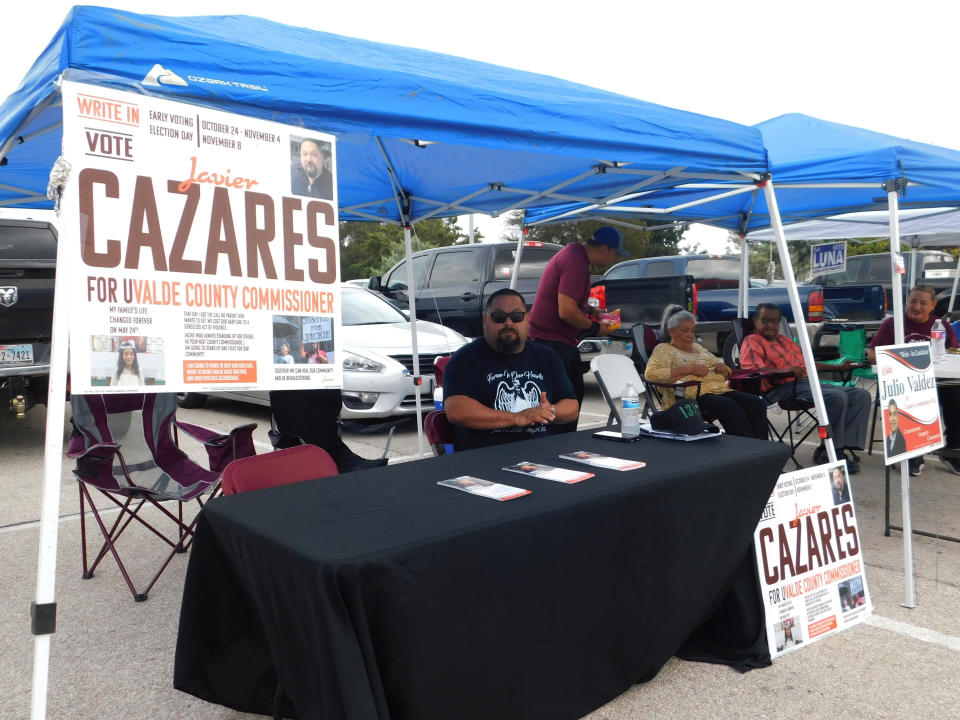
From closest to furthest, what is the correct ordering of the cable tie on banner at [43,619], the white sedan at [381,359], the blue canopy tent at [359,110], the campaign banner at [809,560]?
the cable tie on banner at [43,619]
the blue canopy tent at [359,110]
the campaign banner at [809,560]
the white sedan at [381,359]

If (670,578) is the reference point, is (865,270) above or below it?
above

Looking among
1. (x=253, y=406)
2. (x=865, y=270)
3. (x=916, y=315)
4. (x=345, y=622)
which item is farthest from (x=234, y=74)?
(x=865, y=270)

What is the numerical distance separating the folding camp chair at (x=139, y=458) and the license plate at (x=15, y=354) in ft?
7.91

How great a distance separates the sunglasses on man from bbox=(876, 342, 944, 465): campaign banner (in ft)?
5.36

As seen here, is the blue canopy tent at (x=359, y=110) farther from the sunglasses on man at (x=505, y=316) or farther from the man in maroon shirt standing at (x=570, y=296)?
the sunglasses on man at (x=505, y=316)

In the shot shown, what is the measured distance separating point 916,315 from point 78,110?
6.19 metres

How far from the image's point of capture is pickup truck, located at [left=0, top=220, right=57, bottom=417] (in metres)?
5.86

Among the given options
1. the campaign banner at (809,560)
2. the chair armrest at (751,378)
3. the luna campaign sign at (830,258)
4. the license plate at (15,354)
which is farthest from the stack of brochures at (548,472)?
the luna campaign sign at (830,258)

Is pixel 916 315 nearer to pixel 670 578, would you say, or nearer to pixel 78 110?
pixel 670 578

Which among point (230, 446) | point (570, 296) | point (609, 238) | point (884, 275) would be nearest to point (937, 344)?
point (609, 238)

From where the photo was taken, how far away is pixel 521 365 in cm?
373

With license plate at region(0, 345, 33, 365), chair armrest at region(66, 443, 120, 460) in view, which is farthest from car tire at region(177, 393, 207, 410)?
chair armrest at region(66, 443, 120, 460)

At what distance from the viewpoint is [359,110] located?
2.68 m

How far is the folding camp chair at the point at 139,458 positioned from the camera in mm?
3395
